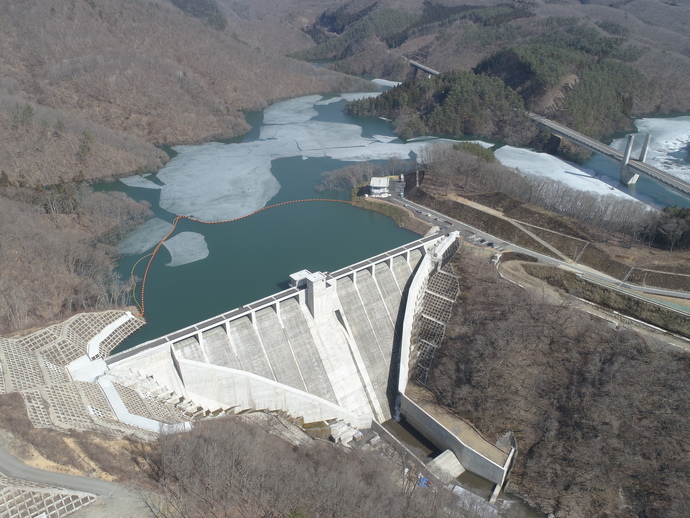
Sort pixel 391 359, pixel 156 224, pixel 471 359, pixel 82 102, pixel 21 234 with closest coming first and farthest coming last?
pixel 471 359, pixel 391 359, pixel 21 234, pixel 156 224, pixel 82 102

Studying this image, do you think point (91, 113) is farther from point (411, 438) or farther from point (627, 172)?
point (627, 172)

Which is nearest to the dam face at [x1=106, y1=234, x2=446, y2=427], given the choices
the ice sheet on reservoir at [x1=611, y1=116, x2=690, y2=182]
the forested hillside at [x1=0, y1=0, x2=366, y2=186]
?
the forested hillside at [x1=0, y1=0, x2=366, y2=186]

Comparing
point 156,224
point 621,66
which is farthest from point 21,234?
point 621,66

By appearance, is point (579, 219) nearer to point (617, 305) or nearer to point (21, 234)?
point (617, 305)

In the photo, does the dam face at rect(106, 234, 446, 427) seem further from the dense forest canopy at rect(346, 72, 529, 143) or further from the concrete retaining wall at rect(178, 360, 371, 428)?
the dense forest canopy at rect(346, 72, 529, 143)

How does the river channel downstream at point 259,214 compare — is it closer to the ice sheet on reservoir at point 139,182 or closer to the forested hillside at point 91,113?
the ice sheet on reservoir at point 139,182

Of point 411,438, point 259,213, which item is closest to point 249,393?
point 411,438
